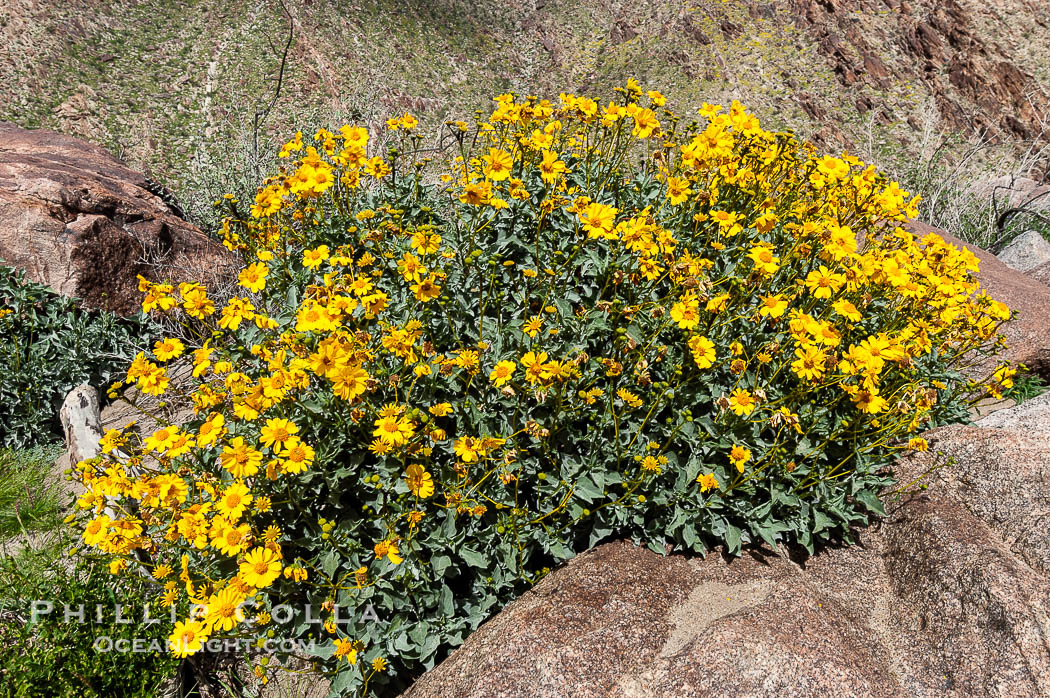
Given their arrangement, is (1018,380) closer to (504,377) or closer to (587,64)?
(504,377)

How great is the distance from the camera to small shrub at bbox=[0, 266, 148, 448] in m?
4.80

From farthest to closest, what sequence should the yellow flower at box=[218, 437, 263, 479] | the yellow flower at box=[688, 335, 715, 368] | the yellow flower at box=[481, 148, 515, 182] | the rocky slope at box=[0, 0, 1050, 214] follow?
the rocky slope at box=[0, 0, 1050, 214], the yellow flower at box=[481, 148, 515, 182], the yellow flower at box=[688, 335, 715, 368], the yellow flower at box=[218, 437, 263, 479]

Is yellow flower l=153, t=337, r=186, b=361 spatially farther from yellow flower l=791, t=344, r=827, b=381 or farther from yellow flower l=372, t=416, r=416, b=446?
yellow flower l=791, t=344, r=827, b=381

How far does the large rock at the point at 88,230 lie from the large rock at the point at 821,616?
15.7ft

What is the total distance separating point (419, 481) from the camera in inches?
102

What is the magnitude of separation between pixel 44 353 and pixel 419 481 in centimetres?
440

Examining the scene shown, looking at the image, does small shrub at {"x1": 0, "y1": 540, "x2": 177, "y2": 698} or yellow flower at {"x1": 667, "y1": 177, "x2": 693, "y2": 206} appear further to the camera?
yellow flower at {"x1": 667, "y1": 177, "x2": 693, "y2": 206}

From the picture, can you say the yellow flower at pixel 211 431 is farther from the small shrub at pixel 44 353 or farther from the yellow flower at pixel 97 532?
the small shrub at pixel 44 353

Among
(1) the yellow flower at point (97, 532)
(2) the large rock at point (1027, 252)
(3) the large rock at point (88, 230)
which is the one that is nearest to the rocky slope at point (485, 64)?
(3) the large rock at point (88, 230)

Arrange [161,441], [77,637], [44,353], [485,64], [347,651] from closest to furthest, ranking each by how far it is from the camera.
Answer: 1. [347,651]
2. [161,441]
3. [77,637]
4. [44,353]
5. [485,64]

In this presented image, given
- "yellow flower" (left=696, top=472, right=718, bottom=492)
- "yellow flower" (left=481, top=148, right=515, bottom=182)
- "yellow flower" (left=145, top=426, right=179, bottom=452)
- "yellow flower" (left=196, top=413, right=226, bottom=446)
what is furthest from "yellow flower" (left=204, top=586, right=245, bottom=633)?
"yellow flower" (left=481, top=148, right=515, bottom=182)

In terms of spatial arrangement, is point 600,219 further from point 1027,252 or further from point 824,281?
point 1027,252

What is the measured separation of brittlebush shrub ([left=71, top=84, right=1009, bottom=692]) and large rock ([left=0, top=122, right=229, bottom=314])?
2770 mm

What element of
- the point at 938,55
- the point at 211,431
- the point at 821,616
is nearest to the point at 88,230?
the point at 211,431
